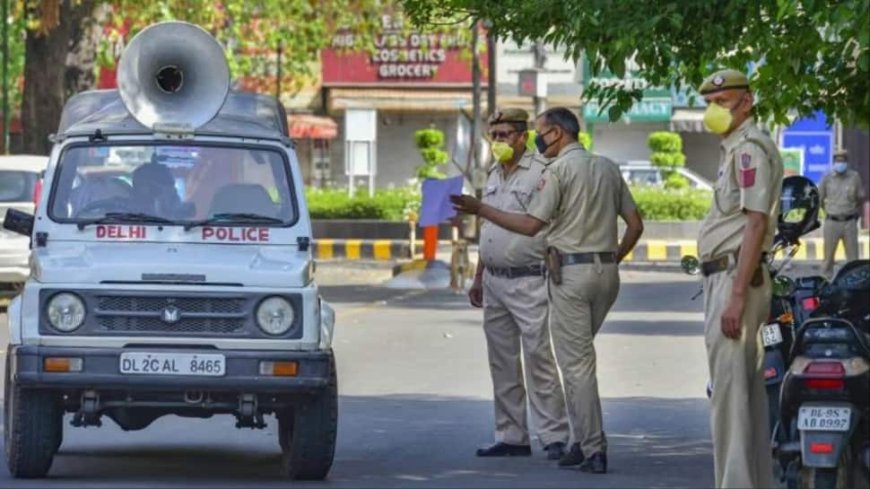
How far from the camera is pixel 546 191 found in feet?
36.9

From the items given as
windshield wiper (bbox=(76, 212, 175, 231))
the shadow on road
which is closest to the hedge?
the shadow on road

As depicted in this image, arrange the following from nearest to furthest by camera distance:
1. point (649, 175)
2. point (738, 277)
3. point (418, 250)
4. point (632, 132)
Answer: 1. point (738, 277)
2. point (418, 250)
3. point (649, 175)
4. point (632, 132)

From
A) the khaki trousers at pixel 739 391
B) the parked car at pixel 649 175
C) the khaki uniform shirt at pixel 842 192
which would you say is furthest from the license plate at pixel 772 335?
the parked car at pixel 649 175

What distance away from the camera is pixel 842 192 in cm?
2964

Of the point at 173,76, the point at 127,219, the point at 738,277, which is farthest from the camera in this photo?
the point at 173,76

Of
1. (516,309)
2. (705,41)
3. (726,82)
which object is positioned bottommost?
(516,309)

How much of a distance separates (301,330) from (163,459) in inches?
71.9

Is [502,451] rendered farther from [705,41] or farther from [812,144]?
[812,144]

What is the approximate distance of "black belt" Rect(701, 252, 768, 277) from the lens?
9008 mm

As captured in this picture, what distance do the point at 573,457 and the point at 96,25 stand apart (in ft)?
70.6

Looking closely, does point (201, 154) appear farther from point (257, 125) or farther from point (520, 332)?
point (520, 332)

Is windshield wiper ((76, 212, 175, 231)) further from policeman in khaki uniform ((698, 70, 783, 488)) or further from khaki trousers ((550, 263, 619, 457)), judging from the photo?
policeman in khaki uniform ((698, 70, 783, 488))

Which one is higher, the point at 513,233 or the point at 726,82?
the point at 726,82

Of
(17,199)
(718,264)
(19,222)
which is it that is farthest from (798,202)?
(17,199)
